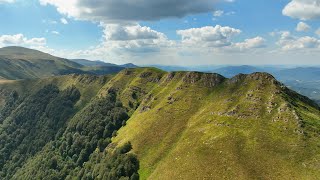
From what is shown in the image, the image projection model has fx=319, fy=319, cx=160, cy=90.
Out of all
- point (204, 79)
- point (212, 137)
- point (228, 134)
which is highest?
point (204, 79)

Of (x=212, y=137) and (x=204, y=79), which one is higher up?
(x=204, y=79)

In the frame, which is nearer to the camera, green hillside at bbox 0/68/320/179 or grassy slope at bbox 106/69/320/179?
grassy slope at bbox 106/69/320/179

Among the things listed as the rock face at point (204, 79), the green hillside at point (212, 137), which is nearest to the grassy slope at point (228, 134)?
the green hillside at point (212, 137)

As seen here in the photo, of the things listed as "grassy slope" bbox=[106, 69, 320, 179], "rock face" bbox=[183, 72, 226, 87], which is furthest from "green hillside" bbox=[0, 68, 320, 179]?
"grassy slope" bbox=[106, 69, 320, 179]

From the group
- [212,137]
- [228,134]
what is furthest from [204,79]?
[228,134]

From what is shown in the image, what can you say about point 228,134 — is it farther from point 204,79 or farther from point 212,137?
point 204,79

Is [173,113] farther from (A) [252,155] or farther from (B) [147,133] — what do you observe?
(A) [252,155]

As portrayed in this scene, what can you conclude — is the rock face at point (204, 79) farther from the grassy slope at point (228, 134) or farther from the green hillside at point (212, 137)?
the grassy slope at point (228, 134)

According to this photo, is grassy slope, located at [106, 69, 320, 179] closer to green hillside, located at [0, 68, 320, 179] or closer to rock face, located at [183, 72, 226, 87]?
green hillside, located at [0, 68, 320, 179]
